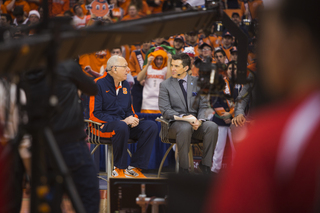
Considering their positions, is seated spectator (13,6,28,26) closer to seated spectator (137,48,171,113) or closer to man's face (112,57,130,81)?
seated spectator (137,48,171,113)

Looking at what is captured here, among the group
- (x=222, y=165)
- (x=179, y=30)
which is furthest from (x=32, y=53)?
(x=222, y=165)

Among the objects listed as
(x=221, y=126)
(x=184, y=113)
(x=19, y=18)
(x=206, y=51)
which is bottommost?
(x=221, y=126)

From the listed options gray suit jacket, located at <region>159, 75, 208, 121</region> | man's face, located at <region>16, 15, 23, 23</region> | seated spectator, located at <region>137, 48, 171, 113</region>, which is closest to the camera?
gray suit jacket, located at <region>159, 75, 208, 121</region>

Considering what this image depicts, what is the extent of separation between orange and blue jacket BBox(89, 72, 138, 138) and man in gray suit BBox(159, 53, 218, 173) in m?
0.52

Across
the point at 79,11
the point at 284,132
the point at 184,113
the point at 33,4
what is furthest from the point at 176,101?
the point at 33,4

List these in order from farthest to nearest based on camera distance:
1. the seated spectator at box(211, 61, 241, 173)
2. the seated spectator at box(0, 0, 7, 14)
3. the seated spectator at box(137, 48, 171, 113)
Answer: the seated spectator at box(0, 0, 7, 14) < the seated spectator at box(137, 48, 171, 113) < the seated spectator at box(211, 61, 241, 173)

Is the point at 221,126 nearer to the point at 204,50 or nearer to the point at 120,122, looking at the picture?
the point at 120,122

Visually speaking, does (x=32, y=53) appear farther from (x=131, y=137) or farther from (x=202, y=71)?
(x=131, y=137)

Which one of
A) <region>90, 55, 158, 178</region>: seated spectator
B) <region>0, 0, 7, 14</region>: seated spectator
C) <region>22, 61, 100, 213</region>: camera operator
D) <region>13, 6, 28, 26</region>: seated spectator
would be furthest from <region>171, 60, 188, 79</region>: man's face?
<region>0, 0, 7, 14</region>: seated spectator

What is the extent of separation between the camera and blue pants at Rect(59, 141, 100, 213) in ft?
8.23

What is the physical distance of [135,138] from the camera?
514cm

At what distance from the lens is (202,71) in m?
2.45

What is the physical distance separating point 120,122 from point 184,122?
0.90 meters

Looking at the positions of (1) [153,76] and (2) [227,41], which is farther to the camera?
(2) [227,41]
